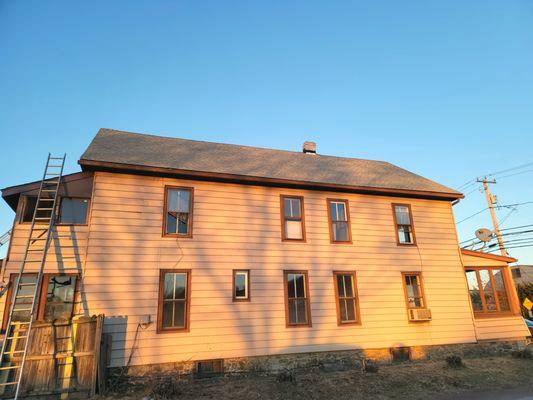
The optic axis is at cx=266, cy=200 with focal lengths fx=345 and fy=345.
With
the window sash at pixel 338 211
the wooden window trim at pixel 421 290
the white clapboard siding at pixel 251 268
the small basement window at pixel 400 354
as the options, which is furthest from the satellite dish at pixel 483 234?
the window sash at pixel 338 211

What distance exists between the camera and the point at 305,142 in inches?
745

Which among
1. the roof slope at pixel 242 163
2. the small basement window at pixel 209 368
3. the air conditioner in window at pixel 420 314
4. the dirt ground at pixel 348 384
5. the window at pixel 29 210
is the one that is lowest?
the dirt ground at pixel 348 384

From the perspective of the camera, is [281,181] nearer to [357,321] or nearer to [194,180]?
[194,180]

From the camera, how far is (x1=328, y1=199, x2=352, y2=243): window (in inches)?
521

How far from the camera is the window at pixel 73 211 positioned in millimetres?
10727

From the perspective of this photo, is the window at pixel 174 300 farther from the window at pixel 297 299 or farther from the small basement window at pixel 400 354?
the small basement window at pixel 400 354

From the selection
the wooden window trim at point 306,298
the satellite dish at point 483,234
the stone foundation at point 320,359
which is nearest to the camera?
the stone foundation at point 320,359

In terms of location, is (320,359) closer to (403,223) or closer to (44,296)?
(403,223)

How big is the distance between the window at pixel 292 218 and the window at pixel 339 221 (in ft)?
3.86

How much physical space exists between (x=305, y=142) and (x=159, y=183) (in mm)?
9629

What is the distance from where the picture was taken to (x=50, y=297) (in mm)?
9906

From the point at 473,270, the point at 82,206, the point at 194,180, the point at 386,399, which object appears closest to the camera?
the point at 386,399

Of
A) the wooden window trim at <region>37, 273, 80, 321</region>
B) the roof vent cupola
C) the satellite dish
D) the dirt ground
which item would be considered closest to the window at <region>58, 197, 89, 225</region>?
the wooden window trim at <region>37, 273, 80, 321</region>

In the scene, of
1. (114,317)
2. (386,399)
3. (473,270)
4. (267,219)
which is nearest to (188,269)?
(114,317)
